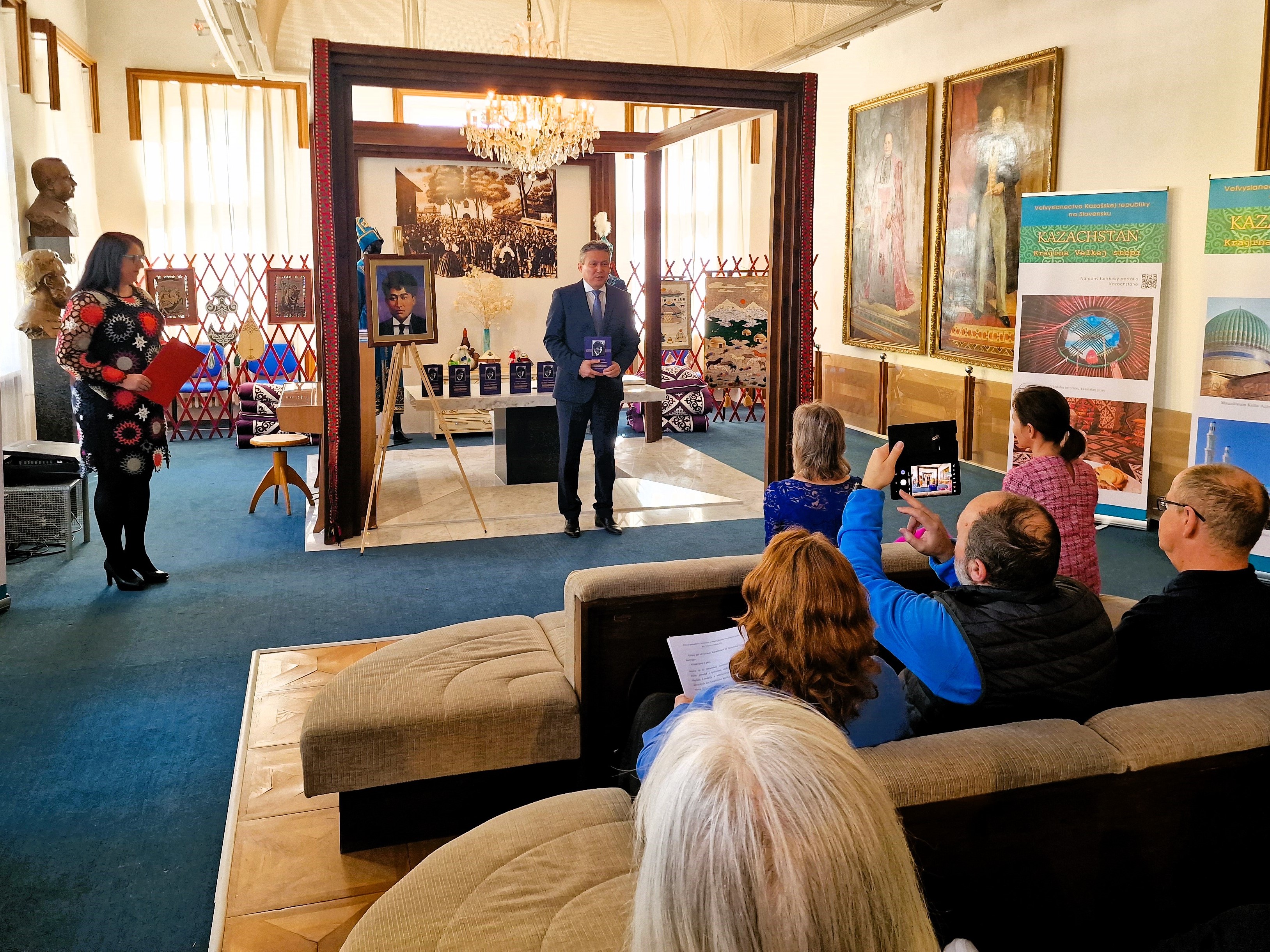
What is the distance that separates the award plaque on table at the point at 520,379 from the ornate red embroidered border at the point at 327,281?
1.58 meters

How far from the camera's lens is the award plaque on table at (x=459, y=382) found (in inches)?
256

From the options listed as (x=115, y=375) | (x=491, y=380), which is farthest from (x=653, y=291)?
(x=115, y=375)

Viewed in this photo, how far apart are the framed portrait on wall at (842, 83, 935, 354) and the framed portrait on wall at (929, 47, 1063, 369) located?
211 mm

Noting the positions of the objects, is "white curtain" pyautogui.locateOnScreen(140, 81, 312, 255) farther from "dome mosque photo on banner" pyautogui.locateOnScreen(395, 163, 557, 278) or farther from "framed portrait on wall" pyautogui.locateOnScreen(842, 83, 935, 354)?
"framed portrait on wall" pyautogui.locateOnScreen(842, 83, 935, 354)

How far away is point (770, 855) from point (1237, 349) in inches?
190

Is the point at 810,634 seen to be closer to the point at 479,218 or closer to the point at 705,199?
the point at 479,218

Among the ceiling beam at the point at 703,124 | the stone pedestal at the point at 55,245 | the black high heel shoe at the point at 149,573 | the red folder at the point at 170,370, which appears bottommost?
the black high heel shoe at the point at 149,573

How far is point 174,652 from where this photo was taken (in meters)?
3.67

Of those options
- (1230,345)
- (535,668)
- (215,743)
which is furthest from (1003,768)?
(1230,345)

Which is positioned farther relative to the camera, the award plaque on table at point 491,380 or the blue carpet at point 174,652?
the award plaque on table at point 491,380

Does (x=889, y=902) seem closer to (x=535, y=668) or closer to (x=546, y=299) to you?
(x=535, y=668)

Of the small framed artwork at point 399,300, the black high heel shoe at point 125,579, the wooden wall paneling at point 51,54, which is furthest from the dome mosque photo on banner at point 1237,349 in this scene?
the wooden wall paneling at point 51,54

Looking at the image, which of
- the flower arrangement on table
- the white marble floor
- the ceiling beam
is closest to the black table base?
the white marble floor

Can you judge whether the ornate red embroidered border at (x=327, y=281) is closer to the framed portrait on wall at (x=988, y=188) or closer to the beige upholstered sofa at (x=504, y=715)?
the beige upholstered sofa at (x=504, y=715)
